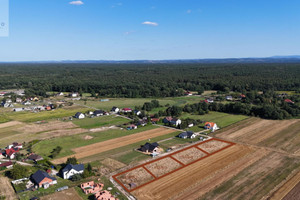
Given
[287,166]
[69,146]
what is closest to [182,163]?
[287,166]

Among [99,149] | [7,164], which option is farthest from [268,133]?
[7,164]

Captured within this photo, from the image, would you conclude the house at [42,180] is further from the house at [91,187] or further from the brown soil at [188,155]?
the brown soil at [188,155]

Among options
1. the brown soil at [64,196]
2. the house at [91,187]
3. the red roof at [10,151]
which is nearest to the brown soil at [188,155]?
the house at [91,187]

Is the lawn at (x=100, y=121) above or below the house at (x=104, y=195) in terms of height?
above

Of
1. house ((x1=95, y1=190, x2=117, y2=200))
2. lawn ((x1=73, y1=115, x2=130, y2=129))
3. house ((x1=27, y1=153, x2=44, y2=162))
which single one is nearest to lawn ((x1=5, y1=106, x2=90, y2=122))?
lawn ((x1=73, y1=115, x2=130, y2=129))

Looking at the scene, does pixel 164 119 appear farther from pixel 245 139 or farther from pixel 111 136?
pixel 245 139

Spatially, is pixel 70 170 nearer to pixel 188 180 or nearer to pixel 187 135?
pixel 188 180
